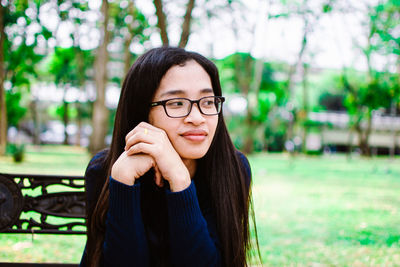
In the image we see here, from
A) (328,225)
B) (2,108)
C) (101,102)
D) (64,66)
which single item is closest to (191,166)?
(328,225)

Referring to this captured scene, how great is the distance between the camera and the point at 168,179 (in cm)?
151

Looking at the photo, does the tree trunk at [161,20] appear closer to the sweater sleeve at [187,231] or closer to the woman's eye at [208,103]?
the woman's eye at [208,103]

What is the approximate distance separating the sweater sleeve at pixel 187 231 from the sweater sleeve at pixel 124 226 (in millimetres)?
131

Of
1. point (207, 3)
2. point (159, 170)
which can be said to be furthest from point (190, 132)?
point (207, 3)

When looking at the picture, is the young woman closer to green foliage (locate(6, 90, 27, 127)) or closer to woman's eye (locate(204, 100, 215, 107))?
woman's eye (locate(204, 100, 215, 107))

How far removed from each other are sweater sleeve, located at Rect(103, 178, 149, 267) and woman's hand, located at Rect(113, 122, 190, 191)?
66mm

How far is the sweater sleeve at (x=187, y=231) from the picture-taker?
1.47 meters

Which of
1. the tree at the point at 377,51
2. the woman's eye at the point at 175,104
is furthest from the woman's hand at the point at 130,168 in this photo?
the tree at the point at 377,51

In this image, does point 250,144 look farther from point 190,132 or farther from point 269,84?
point 190,132

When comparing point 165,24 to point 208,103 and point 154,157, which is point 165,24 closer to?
point 208,103

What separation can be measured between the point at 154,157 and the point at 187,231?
322 mm

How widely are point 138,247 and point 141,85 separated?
2.26 ft

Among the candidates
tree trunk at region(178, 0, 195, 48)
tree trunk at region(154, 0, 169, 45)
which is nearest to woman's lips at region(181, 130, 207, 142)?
tree trunk at region(154, 0, 169, 45)

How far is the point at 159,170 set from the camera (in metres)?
1.56
